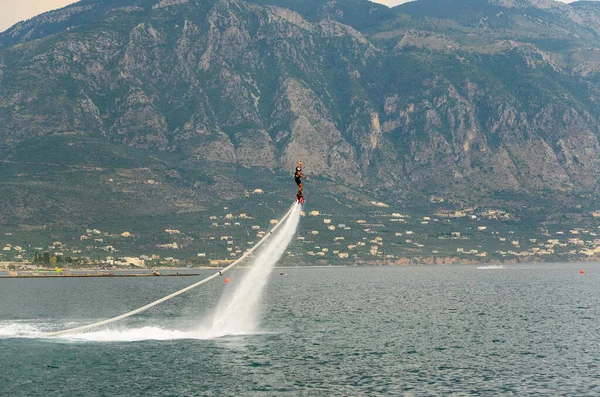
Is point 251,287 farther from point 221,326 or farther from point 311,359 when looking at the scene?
point 311,359

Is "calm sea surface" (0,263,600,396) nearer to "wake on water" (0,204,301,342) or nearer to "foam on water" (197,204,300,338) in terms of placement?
"wake on water" (0,204,301,342)

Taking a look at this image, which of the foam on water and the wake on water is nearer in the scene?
the foam on water

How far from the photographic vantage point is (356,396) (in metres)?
90.6

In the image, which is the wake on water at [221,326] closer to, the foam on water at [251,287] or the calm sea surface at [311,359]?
the foam on water at [251,287]

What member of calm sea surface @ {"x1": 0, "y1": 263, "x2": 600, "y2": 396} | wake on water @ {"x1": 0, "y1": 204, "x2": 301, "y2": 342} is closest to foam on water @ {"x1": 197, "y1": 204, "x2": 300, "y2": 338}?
wake on water @ {"x1": 0, "y1": 204, "x2": 301, "y2": 342}

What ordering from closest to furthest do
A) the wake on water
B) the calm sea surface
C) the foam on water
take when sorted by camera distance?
the calm sea surface
the foam on water
the wake on water

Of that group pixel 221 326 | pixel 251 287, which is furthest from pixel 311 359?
pixel 221 326

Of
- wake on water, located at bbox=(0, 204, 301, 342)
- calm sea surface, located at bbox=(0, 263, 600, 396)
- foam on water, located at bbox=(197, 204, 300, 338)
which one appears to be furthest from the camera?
wake on water, located at bbox=(0, 204, 301, 342)

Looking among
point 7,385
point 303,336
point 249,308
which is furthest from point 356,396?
point 249,308

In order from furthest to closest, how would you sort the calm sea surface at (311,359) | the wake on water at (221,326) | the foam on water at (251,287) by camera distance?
the wake on water at (221,326) < the foam on water at (251,287) < the calm sea surface at (311,359)

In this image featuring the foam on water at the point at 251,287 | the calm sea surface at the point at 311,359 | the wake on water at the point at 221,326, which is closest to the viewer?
the calm sea surface at the point at 311,359

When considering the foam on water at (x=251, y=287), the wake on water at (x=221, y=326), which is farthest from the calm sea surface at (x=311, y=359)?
the foam on water at (x=251, y=287)

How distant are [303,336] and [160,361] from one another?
118 ft

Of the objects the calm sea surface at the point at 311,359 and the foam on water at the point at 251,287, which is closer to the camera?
the calm sea surface at the point at 311,359
